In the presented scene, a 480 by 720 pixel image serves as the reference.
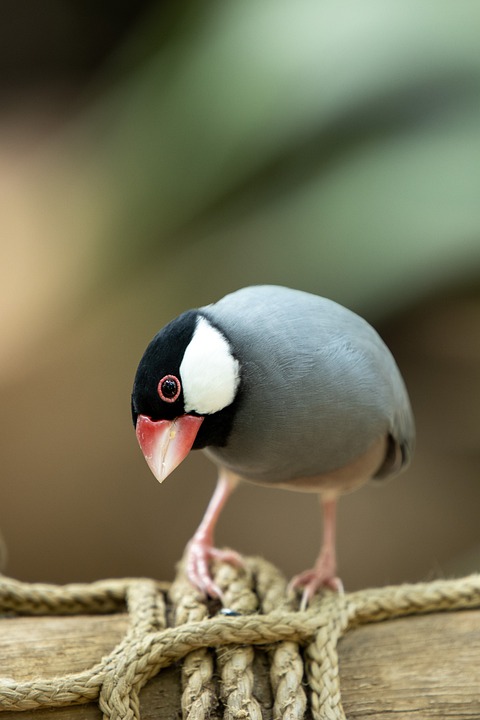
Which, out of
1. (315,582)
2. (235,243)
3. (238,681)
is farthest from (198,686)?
(235,243)

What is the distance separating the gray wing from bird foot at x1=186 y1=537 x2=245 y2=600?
13 centimetres

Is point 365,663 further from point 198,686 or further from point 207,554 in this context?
point 207,554

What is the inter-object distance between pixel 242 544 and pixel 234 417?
1.39 metres

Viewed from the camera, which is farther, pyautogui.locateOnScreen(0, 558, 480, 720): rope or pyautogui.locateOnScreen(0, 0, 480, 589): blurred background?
pyautogui.locateOnScreen(0, 0, 480, 589): blurred background

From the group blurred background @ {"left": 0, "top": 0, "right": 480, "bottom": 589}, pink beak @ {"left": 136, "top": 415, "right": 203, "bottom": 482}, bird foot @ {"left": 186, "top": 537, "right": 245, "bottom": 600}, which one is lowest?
bird foot @ {"left": 186, "top": 537, "right": 245, "bottom": 600}

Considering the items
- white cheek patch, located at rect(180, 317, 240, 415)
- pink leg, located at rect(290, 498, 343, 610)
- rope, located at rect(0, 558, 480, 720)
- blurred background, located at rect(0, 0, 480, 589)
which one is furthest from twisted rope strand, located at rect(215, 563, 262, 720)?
blurred background, located at rect(0, 0, 480, 589)

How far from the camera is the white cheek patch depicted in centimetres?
85

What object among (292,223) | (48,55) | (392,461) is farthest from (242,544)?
(48,55)

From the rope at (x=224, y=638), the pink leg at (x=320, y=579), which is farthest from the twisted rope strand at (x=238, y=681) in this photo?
the pink leg at (x=320, y=579)

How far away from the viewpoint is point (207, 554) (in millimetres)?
1127

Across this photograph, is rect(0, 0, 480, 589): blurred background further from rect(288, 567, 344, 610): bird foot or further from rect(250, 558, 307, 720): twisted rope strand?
rect(250, 558, 307, 720): twisted rope strand

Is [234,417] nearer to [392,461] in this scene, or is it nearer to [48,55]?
[392,461]

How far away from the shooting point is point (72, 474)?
2.24 m

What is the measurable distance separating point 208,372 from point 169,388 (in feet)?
0.20
